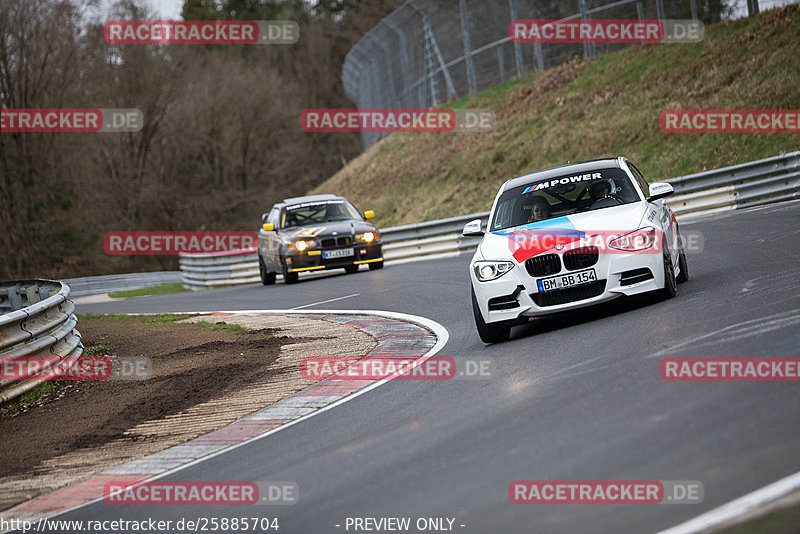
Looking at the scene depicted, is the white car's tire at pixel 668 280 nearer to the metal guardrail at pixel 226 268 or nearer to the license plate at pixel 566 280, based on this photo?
the license plate at pixel 566 280

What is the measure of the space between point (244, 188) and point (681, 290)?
1950 inches

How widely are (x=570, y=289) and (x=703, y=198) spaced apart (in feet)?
44.0

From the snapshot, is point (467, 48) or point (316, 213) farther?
point (467, 48)

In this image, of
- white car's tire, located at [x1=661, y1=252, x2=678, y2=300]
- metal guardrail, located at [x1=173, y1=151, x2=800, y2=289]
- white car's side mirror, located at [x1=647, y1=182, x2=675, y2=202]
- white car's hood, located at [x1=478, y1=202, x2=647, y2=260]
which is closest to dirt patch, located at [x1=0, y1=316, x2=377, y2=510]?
white car's hood, located at [x1=478, y1=202, x2=647, y2=260]

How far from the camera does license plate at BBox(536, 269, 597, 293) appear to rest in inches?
359

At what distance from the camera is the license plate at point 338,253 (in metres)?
21.4

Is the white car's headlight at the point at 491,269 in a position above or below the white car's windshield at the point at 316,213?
below

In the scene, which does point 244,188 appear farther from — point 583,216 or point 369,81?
point 583,216

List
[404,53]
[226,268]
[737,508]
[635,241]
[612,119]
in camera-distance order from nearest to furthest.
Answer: [737,508] < [635,241] < [226,268] < [612,119] < [404,53]

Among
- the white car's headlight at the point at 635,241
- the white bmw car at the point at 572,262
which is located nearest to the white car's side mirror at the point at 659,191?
the white bmw car at the point at 572,262

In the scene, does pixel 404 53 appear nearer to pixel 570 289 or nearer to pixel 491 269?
pixel 491 269

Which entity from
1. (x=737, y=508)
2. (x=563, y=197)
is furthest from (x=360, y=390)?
(x=737, y=508)

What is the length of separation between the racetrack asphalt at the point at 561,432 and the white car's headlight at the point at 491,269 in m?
0.64

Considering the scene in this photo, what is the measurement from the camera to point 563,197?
10.6 meters
